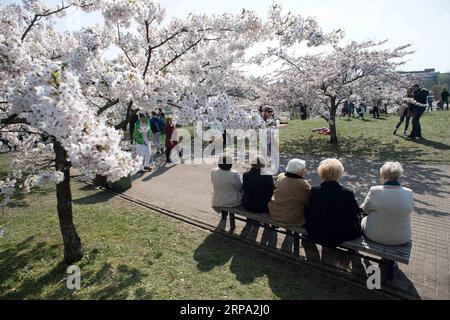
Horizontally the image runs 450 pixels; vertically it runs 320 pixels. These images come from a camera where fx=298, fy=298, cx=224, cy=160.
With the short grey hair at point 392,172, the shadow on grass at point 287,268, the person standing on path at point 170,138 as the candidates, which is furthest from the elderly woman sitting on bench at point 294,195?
the person standing on path at point 170,138

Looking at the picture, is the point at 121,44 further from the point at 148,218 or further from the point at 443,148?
the point at 443,148

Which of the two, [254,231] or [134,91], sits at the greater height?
[134,91]

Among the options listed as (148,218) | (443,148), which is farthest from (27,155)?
(443,148)

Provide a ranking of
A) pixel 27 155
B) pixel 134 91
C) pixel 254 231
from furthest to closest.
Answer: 1. pixel 27 155
2. pixel 254 231
3. pixel 134 91

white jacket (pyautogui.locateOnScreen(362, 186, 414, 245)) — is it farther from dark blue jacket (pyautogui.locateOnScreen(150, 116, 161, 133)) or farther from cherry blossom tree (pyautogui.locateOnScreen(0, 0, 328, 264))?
dark blue jacket (pyautogui.locateOnScreen(150, 116, 161, 133))

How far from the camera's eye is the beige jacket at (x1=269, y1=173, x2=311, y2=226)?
4.37 meters

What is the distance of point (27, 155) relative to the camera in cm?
641

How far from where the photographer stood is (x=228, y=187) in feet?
17.3

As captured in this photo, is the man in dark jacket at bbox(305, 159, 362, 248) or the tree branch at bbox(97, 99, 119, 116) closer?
the man in dark jacket at bbox(305, 159, 362, 248)

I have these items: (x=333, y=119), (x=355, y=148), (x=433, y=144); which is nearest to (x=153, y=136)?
(x=333, y=119)

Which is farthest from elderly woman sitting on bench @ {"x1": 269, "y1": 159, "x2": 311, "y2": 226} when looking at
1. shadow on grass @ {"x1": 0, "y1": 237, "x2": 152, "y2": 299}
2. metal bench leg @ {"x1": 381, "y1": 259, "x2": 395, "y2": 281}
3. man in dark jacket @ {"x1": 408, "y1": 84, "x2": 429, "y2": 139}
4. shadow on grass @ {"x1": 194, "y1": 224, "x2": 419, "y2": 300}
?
man in dark jacket @ {"x1": 408, "y1": 84, "x2": 429, "y2": 139}

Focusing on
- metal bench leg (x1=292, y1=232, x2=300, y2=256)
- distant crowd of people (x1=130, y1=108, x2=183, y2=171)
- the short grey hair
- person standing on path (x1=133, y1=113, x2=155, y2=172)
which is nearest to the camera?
the short grey hair

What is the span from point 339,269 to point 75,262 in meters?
4.05

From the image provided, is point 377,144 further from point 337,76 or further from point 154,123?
point 154,123
